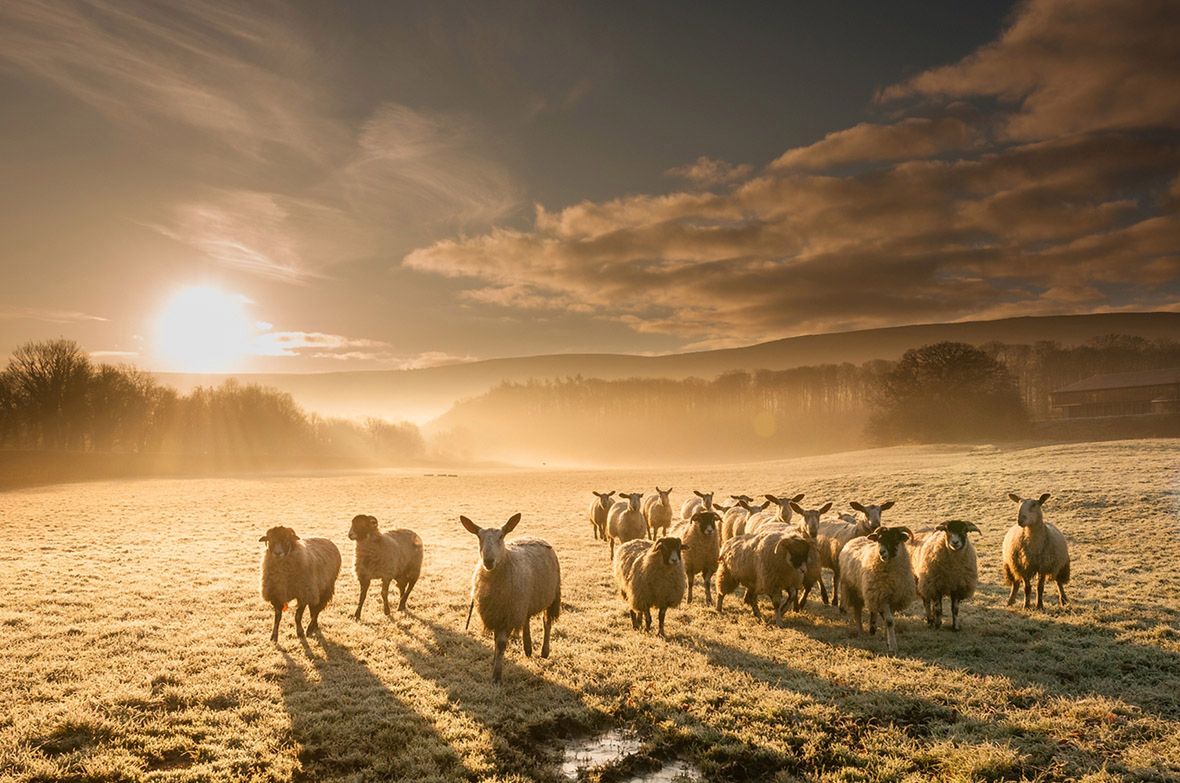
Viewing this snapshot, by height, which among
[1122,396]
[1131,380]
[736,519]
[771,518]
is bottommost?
[736,519]

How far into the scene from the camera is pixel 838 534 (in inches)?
523

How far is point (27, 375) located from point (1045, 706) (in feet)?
295

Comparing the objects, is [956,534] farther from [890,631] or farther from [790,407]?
[790,407]

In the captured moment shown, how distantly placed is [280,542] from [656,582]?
22.6 feet

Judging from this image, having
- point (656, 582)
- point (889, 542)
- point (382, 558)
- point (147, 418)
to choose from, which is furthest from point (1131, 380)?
point (147, 418)

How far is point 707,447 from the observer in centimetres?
12875

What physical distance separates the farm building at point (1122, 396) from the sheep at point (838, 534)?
80992 millimetres

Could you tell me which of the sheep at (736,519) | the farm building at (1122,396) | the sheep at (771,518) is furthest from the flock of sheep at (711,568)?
the farm building at (1122,396)

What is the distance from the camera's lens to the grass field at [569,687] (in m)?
6.37

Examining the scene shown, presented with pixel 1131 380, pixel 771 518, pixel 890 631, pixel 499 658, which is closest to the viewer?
pixel 499 658

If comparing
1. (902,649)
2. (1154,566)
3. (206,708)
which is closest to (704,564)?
(902,649)

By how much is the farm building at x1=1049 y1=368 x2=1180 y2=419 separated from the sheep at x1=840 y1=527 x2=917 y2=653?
274 feet

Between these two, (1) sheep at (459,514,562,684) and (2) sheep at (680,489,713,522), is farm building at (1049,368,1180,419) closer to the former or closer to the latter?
(2) sheep at (680,489,713,522)

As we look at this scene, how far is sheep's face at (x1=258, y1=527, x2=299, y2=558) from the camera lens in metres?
10.4
